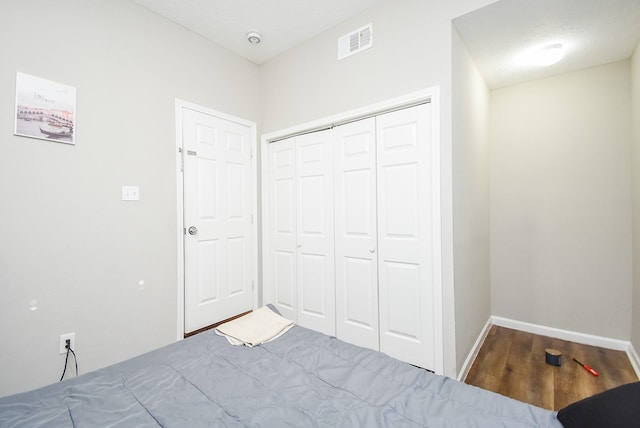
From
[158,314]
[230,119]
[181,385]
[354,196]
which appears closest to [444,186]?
[354,196]

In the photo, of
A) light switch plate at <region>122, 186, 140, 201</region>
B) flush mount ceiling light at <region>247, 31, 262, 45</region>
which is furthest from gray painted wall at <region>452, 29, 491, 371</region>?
Result: light switch plate at <region>122, 186, 140, 201</region>

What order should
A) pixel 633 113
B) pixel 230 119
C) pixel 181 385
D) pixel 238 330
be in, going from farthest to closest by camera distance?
1. pixel 230 119
2. pixel 633 113
3. pixel 238 330
4. pixel 181 385

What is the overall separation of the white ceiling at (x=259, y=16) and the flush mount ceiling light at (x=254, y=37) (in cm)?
3

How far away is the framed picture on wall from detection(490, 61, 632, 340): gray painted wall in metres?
3.91

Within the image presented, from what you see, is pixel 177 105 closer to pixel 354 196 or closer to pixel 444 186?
pixel 354 196

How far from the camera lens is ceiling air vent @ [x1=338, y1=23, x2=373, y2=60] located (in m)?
2.40

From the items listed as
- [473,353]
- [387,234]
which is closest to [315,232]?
[387,234]

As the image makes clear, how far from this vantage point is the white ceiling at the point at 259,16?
2.34 meters

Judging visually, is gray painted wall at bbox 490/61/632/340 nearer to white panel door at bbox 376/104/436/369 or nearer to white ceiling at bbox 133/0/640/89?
white ceiling at bbox 133/0/640/89

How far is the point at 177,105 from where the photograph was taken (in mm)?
2535

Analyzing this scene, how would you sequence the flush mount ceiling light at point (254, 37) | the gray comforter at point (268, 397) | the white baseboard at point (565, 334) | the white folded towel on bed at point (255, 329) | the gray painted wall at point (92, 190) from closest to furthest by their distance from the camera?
the gray comforter at point (268, 397) → the white folded towel on bed at point (255, 329) → the gray painted wall at point (92, 190) → the white baseboard at point (565, 334) → the flush mount ceiling light at point (254, 37)

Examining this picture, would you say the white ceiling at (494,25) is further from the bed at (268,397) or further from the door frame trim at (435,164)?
the bed at (268,397)

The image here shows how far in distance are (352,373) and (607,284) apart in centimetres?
294

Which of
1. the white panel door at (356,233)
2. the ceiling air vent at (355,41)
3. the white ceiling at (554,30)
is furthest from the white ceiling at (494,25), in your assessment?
the white panel door at (356,233)
